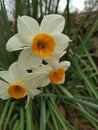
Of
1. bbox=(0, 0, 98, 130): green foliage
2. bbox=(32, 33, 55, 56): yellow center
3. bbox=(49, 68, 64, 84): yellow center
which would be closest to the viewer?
bbox=(32, 33, 55, 56): yellow center

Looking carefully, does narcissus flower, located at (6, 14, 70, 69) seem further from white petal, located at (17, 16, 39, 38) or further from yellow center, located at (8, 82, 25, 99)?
yellow center, located at (8, 82, 25, 99)

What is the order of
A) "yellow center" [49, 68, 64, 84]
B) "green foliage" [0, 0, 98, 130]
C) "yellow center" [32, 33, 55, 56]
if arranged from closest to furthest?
"yellow center" [32, 33, 55, 56] < "yellow center" [49, 68, 64, 84] < "green foliage" [0, 0, 98, 130]

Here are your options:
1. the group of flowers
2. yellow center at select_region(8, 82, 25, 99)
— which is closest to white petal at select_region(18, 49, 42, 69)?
the group of flowers

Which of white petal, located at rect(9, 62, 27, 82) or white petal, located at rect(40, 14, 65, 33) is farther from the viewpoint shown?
white petal, located at rect(9, 62, 27, 82)

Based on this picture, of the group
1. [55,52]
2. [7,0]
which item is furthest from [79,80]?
[7,0]

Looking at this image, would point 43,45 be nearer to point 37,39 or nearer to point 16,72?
point 37,39

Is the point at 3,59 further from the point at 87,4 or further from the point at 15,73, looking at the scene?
the point at 87,4

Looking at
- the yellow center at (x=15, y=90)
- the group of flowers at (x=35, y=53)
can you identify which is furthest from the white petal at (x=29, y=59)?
the yellow center at (x=15, y=90)
